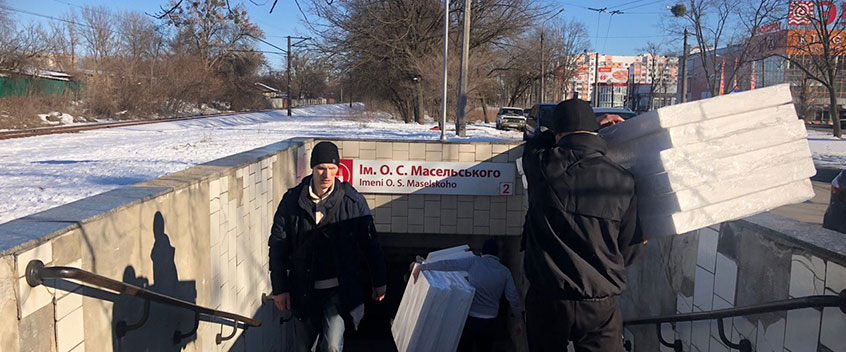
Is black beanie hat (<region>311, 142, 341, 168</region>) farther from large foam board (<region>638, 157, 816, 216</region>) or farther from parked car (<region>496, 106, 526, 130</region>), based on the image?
parked car (<region>496, 106, 526, 130</region>)

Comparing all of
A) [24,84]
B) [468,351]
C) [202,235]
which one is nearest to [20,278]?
[202,235]

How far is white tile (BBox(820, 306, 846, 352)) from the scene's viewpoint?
2.39 m

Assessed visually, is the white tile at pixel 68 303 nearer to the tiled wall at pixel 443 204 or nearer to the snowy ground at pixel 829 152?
the tiled wall at pixel 443 204

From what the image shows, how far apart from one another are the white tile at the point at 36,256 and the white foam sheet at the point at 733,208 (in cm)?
265

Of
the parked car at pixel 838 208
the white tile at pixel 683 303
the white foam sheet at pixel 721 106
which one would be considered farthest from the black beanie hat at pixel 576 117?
the parked car at pixel 838 208

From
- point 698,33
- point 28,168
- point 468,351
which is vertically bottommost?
point 468,351

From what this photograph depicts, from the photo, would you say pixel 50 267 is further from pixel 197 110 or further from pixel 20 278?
pixel 197 110

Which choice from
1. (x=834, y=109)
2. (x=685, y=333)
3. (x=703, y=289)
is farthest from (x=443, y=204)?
(x=834, y=109)

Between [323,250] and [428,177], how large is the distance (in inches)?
203

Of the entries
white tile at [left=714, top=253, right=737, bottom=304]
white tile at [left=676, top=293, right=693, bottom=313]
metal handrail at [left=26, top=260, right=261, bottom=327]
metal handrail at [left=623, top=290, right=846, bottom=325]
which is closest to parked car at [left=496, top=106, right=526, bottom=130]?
white tile at [left=676, top=293, right=693, bottom=313]

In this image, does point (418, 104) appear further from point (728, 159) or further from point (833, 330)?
point (833, 330)

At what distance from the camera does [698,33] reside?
29.8 m

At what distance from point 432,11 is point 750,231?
3185 centimetres

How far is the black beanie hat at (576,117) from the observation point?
2.92m
